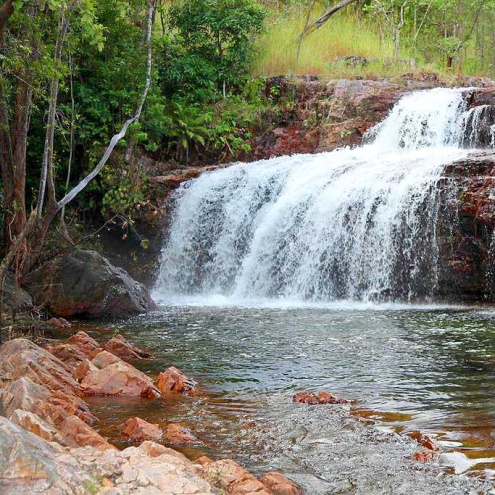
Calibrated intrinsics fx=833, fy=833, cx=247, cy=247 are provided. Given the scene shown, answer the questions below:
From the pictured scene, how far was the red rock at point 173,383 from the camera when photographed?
25.9 ft

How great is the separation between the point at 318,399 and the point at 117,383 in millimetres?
1875

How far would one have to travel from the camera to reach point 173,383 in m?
7.91

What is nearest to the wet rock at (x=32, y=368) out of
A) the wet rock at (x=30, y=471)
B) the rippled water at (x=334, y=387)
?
the rippled water at (x=334, y=387)

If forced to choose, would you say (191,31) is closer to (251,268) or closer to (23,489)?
(251,268)

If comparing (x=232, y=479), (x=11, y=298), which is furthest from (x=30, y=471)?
(x=11, y=298)

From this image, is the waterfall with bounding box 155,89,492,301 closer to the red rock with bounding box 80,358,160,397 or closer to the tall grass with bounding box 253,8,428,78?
the tall grass with bounding box 253,8,428,78

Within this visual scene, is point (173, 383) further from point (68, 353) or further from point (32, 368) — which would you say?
point (68, 353)

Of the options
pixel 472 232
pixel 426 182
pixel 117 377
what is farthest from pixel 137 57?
pixel 117 377

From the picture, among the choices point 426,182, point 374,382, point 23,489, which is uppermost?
point 426,182

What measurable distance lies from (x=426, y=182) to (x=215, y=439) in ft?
30.6

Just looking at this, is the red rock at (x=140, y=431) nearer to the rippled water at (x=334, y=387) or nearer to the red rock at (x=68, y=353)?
the rippled water at (x=334, y=387)

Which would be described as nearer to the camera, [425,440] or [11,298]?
[425,440]

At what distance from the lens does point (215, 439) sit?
619cm

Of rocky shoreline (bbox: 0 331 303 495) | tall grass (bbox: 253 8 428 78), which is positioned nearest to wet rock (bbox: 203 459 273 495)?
rocky shoreline (bbox: 0 331 303 495)
